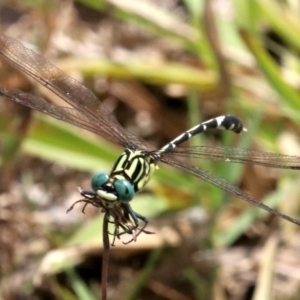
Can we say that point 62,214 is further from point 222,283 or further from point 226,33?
point 226,33

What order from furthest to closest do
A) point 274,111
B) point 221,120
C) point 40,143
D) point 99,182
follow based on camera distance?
point 274,111, point 40,143, point 221,120, point 99,182

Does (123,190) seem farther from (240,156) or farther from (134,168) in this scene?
(240,156)

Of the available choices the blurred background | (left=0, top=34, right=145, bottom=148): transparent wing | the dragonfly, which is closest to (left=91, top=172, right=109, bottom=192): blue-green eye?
the dragonfly

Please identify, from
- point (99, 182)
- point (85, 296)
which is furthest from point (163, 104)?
point (99, 182)

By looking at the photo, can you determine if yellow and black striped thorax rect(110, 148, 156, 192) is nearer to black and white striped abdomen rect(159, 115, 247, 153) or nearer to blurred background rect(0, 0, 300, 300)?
black and white striped abdomen rect(159, 115, 247, 153)

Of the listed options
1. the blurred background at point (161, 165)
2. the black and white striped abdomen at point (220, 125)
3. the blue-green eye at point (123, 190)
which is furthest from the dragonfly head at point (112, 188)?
the blurred background at point (161, 165)

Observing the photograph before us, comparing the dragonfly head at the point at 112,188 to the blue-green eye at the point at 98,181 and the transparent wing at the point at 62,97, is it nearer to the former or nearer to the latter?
the blue-green eye at the point at 98,181
